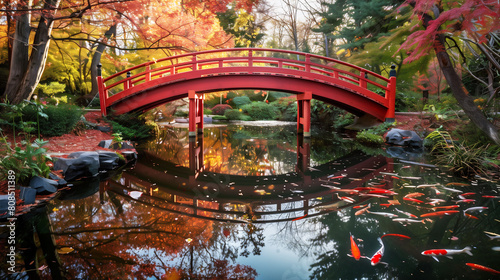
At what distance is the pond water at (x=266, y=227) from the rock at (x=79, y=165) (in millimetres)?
318

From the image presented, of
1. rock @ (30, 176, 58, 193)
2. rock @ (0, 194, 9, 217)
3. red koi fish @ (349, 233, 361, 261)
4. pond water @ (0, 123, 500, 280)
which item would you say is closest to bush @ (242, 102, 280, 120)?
pond water @ (0, 123, 500, 280)

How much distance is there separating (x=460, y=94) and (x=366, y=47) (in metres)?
8.54

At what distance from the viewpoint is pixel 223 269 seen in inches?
78.2

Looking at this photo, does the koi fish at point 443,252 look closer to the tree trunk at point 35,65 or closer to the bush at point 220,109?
the tree trunk at point 35,65

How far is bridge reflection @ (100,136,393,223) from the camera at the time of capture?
299 cm

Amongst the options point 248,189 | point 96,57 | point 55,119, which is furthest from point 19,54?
point 248,189

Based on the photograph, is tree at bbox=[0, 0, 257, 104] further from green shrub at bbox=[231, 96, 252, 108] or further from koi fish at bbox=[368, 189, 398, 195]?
green shrub at bbox=[231, 96, 252, 108]

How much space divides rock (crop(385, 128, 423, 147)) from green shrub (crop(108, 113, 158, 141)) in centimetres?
742

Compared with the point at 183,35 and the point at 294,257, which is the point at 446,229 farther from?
the point at 183,35

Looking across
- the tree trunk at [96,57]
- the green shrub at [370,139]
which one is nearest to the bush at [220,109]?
the tree trunk at [96,57]

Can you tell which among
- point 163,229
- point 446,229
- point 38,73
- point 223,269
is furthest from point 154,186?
point 38,73

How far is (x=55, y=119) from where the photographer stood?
5.98 metres

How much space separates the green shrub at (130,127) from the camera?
8.03 m

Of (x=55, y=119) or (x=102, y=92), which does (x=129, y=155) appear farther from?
(x=102, y=92)
